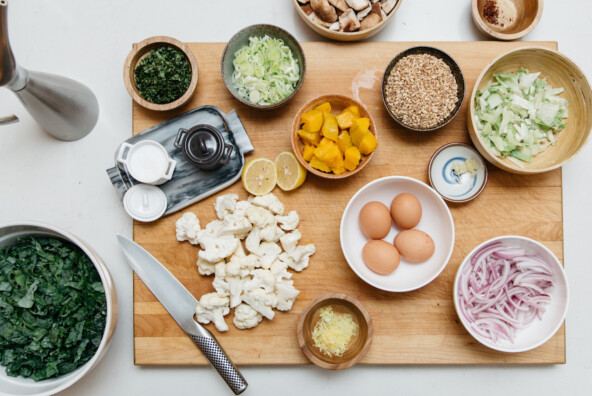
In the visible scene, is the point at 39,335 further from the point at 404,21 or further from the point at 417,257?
the point at 404,21

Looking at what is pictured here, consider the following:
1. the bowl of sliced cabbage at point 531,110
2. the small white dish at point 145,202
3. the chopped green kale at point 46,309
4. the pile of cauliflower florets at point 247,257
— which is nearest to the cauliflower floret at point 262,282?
the pile of cauliflower florets at point 247,257

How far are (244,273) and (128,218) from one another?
0.59m

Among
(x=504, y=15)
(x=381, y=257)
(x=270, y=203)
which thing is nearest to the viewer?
(x=381, y=257)

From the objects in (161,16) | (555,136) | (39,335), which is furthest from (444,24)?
(39,335)

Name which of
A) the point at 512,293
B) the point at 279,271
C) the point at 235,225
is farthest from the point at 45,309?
the point at 512,293

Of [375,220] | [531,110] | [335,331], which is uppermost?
[531,110]

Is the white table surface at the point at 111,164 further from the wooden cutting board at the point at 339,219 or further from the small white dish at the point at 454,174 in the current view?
Result: the small white dish at the point at 454,174

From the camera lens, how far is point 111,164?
6.39 ft

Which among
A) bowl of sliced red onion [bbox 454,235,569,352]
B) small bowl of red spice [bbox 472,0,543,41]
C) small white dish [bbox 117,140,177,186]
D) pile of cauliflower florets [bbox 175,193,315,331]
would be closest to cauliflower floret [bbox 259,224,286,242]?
pile of cauliflower florets [bbox 175,193,315,331]

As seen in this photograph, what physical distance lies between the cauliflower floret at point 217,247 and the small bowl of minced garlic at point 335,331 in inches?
14.7

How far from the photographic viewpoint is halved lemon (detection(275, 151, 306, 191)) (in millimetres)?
1779

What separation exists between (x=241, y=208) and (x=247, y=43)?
2.22ft

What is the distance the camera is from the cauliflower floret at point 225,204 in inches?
70.2

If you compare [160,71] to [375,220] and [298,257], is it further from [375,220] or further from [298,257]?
[375,220]
